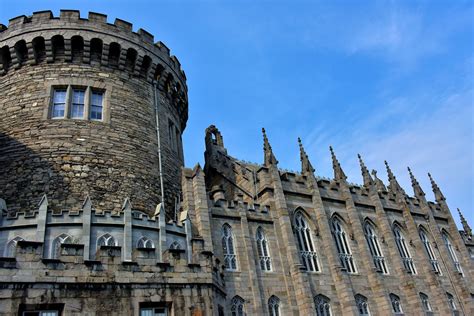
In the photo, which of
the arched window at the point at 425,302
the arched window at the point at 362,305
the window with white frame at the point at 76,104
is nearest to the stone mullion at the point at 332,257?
the arched window at the point at 362,305

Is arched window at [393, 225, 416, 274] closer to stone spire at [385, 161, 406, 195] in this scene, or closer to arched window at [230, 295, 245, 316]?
stone spire at [385, 161, 406, 195]

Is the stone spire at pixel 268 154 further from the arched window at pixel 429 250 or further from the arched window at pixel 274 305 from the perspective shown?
the arched window at pixel 429 250

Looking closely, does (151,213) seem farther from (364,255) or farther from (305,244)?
(364,255)

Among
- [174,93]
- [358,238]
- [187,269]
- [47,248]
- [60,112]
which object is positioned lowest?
[187,269]

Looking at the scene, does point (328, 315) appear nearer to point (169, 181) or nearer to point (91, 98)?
point (169, 181)

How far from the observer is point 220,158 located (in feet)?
89.2

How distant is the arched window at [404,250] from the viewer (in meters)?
25.8

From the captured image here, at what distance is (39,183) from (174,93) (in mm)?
9774

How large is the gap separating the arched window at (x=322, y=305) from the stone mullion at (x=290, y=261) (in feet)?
3.15

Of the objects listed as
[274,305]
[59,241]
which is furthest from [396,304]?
[59,241]

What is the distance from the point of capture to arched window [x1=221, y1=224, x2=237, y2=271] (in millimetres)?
18267

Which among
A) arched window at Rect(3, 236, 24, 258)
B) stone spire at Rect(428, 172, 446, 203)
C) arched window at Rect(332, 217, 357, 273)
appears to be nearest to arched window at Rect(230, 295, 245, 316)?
arched window at Rect(332, 217, 357, 273)

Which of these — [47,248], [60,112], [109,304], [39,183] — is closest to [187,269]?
[109,304]

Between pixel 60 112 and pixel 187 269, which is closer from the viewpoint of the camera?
pixel 187 269
